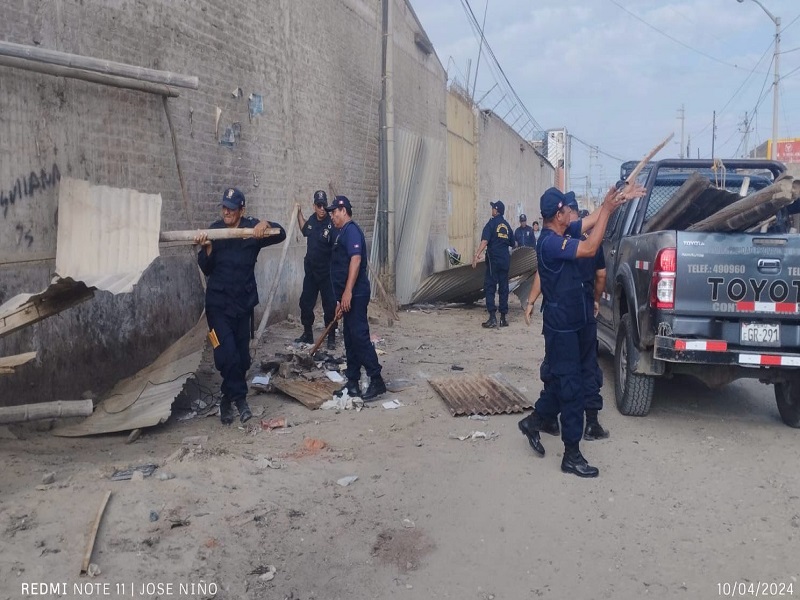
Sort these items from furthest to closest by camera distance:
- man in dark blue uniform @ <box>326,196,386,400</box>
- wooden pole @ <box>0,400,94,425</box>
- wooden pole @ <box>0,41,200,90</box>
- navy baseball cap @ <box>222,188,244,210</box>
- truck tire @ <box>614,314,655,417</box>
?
1. man in dark blue uniform @ <box>326,196,386,400</box>
2. truck tire @ <box>614,314,655,417</box>
3. navy baseball cap @ <box>222,188,244,210</box>
4. wooden pole @ <box>0,41,200,90</box>
5. wooden pole @ <box>0,400,94,425</box>

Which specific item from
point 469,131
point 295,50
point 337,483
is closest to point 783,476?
point 337,483

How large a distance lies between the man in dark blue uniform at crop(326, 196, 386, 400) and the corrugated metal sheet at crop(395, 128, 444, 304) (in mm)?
7001

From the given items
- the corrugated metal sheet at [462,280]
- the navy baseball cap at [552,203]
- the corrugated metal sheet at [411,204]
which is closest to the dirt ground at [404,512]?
the navy baseball cap at [552,203]

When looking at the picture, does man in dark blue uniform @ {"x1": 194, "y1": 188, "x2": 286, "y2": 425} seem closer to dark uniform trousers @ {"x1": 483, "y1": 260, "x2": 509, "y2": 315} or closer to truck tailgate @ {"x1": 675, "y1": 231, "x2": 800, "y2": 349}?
truck tailgate @ {"x1": 675, "y1": 231, "x2": 800, "y2": 349}

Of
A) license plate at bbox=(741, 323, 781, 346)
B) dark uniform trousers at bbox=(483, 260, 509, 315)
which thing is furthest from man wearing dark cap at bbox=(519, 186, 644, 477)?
dark uniform trousers at bbox=(483, 260, 509, 315)

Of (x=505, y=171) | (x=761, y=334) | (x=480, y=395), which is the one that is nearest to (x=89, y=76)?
(x=480, y=395)

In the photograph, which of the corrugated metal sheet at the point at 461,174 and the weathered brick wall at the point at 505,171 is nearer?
the corrugated metal sheet at the point at 461,174

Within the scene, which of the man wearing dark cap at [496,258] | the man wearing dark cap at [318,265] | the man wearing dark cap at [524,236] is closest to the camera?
the man wearing dark cap at [318,265]

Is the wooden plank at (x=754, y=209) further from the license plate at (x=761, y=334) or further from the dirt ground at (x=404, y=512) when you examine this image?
the dirt ground at (x=404, y=512)

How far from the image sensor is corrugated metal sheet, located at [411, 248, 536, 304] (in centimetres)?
1241

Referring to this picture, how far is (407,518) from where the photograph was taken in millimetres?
4281

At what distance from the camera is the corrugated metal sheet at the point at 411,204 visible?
13984 millimetres

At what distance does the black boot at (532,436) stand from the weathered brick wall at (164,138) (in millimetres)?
3495

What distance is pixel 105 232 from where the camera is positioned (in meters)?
5.21
